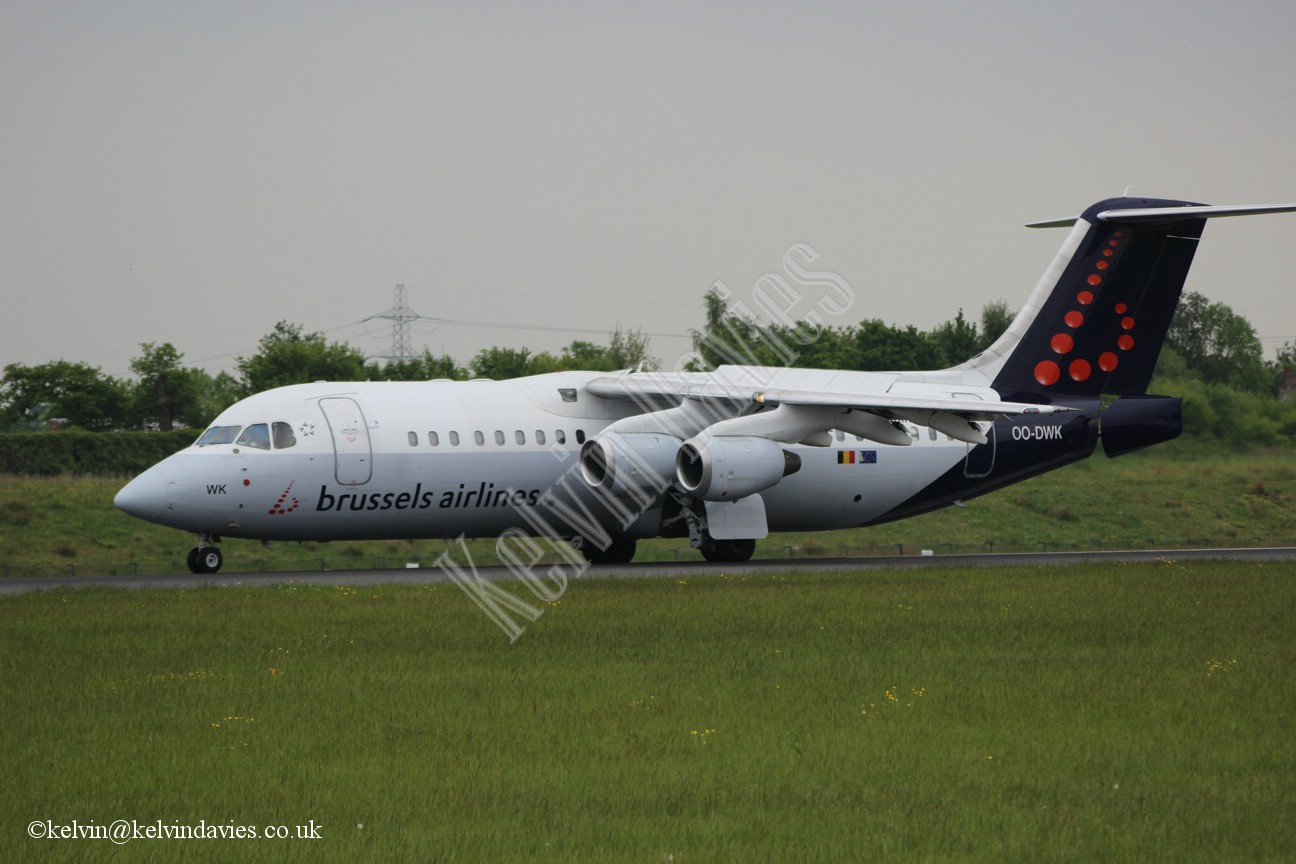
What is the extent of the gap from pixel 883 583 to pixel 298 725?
13.2 m

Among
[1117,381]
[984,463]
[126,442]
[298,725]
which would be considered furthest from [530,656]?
[126,442]

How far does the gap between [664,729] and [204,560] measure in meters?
16.5

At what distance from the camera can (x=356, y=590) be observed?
24.0 m

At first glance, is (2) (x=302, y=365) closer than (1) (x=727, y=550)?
No

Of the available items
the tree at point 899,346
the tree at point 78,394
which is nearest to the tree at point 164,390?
the tree at point 78,394

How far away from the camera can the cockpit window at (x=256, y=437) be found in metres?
26.6

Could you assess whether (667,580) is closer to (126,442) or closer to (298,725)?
(298,725)

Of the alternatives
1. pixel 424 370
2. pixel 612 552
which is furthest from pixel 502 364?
pixel 612 552

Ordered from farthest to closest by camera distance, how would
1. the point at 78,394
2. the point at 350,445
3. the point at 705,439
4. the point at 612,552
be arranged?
the point at 78,394, the point at 612,552, the point at 705,439, the point at 350,445

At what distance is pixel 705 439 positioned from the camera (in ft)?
91.4

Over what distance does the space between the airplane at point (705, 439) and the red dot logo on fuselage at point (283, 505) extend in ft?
0.09

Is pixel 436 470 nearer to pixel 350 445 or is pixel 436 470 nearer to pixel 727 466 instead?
pixel 350 445

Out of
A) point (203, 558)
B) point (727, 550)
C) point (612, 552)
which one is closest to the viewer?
point (203, 558)

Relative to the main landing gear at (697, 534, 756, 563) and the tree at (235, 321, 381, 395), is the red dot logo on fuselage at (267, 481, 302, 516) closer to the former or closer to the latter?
the main landing gear at (697, 534, 756, 563)
